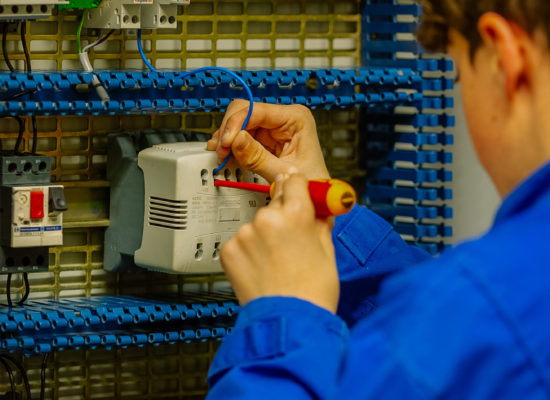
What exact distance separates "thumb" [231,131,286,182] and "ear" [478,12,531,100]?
898 millimetres

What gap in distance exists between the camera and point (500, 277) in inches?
31.0

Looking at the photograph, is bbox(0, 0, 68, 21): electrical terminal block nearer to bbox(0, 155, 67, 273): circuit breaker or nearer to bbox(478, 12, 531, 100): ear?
bbox(0, 155, 67, 273): circuit breaker

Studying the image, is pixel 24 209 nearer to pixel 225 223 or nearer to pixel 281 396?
pixel 225 223

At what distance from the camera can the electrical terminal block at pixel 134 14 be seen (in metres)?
1.94

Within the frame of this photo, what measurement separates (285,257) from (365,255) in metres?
0.68

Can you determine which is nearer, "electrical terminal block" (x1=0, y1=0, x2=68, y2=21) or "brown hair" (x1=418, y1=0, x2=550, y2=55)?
"brown hair" (x1=418, y1=0, x2=550, y2=55)

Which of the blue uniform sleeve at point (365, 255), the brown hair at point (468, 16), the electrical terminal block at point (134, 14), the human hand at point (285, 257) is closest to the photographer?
the brown hair at point (468, 16)

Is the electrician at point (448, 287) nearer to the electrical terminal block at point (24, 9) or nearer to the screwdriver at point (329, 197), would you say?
the screwdriver at point (329, 197)

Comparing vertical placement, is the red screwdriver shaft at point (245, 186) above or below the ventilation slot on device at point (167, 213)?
above

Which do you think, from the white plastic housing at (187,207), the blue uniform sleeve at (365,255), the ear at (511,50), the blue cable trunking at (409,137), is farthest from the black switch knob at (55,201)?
the ear at (511,50)

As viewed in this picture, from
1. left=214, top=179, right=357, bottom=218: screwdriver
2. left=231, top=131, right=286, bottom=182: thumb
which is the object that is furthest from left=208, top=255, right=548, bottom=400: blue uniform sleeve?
left=231, top=131, right=286, bottom=182: thumb

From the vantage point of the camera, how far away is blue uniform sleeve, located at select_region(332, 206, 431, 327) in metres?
1.71

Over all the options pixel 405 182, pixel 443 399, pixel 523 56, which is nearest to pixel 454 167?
pixel 405 182

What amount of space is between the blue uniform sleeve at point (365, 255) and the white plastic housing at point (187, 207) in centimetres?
27
